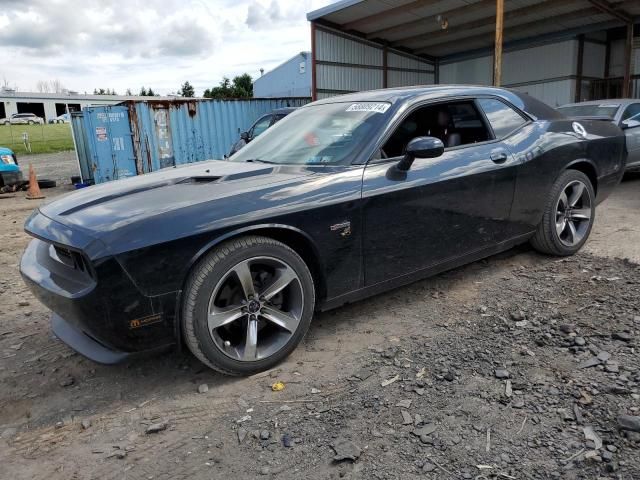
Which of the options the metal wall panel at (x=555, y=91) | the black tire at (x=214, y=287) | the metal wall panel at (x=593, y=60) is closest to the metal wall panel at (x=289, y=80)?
the metal wall panel at (x=555, y=91)

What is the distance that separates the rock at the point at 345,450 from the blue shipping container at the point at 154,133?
1118 cm

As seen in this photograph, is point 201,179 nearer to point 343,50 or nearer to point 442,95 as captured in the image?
point 442,95

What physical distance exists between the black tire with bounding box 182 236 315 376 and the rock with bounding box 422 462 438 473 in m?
1.11

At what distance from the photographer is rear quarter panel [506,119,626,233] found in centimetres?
409

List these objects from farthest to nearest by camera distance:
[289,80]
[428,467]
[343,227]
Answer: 1. [289,80]
2. [343,227]
3. [428,467]

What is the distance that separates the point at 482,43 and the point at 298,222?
20103 millimetres

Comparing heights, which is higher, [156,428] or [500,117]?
[500,117]

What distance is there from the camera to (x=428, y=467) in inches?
83.5

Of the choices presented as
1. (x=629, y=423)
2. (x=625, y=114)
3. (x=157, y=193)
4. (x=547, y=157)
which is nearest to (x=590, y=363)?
(x=629, y=423)

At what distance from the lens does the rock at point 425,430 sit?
2332 millimetres

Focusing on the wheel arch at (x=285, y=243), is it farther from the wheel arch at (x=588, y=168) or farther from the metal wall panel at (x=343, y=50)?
the metal wall panel at (x=343, y=50)

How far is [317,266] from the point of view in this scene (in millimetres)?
3092

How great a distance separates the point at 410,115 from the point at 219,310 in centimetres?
192

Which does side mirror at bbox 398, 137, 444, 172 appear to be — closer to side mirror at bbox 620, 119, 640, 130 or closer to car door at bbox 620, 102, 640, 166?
car door at bbox 620, 102, 640, 166
